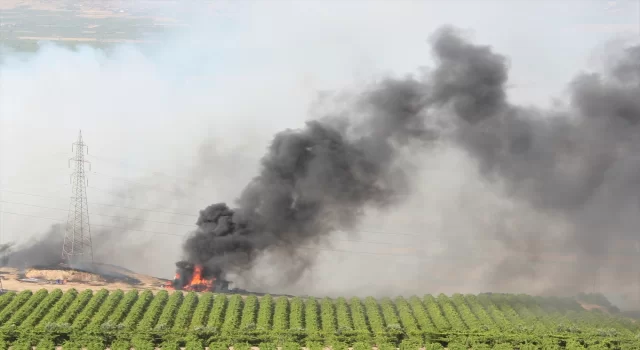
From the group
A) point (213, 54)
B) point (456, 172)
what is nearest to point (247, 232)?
point (456, 172)

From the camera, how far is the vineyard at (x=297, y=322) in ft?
125

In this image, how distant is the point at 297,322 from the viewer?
133 feet

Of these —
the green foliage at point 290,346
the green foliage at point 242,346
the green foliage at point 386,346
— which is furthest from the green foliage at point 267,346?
the green foliage at point 386,346

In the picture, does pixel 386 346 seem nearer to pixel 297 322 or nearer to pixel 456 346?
pixel 456 346

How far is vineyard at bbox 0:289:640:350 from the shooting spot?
38.1m

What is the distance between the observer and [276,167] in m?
49.2

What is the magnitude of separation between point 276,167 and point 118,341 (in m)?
16.5

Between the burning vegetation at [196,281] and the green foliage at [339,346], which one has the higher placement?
the burning vegetation at [196,281]

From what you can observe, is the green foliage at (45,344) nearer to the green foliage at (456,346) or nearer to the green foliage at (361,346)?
the green foliage at (361,346)

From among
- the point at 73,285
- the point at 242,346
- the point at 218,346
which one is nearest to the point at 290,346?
the point at 242,346

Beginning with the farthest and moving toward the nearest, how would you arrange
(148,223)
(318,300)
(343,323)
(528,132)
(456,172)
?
(456,172) < (148,223) < (528,132) < (318,300) < (343,323)

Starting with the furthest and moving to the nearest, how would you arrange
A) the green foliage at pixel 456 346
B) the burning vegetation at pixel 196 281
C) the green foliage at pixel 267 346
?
1. the burning vegetation at pixel 196 281
2. the green foliage at pixel 456 346
3. the green foliage at pixel 267 346

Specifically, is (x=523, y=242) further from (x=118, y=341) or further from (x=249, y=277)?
(x=118, y=341)

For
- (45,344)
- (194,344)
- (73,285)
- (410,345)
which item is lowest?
(410,345)
